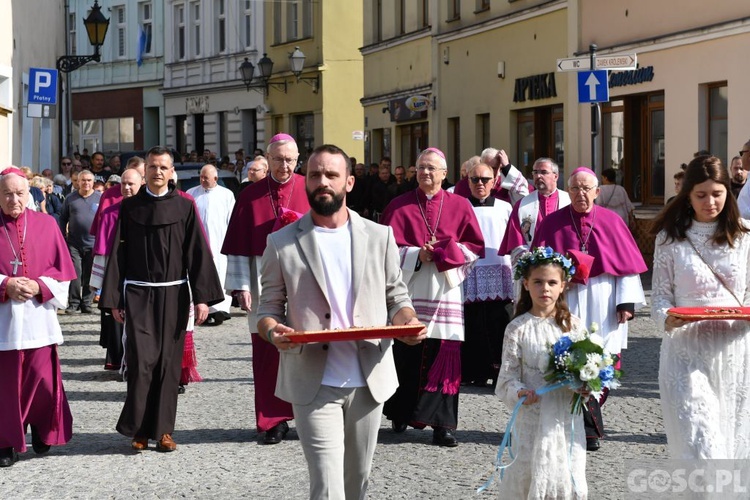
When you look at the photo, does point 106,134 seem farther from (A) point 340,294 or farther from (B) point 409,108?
(A) point 340,294

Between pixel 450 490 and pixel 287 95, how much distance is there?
39782 millimetres

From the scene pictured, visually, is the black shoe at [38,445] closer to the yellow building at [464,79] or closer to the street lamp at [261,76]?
the yellow building at [464,79]

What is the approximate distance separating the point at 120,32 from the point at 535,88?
107 feet

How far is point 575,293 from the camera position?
385 inches

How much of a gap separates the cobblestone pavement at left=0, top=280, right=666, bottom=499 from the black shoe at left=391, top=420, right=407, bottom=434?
55 millimetres

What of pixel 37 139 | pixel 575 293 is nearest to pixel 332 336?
pixel 575 293

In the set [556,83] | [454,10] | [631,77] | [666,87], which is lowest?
[666,87]

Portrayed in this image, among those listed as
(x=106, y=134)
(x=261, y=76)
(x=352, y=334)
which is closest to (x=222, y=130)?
(x=261, y=76)

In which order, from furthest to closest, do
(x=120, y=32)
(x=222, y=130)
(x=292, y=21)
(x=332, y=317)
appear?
(x=120, y=32) → (x=222, y=130) → (x=292, y=21) → (x=332, y=317)

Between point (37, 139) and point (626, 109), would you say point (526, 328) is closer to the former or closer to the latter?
point (626, 109)

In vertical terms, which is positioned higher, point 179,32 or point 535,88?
point 179,32

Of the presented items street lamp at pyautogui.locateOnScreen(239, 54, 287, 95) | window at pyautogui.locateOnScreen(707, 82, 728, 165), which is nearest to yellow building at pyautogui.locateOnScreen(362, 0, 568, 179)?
street lamp at pyautogui.locateOnScreen(239, 54, 287, 95)

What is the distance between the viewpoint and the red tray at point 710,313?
7127mm

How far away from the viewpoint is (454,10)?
34031 mm
